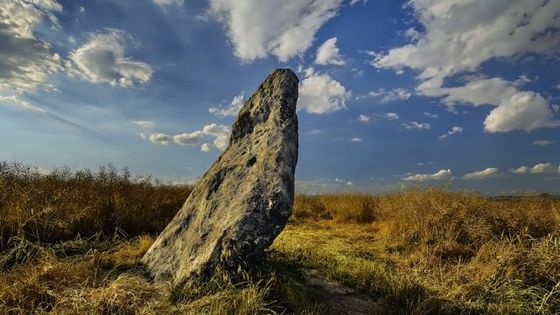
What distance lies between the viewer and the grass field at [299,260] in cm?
515

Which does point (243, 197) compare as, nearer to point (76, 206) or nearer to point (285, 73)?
point (285, 73)

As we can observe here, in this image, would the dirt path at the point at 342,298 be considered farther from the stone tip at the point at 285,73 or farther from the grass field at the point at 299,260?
the stone tip at the point at 285,73

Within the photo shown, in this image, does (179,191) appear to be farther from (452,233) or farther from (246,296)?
(246,296)

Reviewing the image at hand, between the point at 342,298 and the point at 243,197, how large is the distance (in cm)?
194

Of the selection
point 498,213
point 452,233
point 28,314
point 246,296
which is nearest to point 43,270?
point 28,314

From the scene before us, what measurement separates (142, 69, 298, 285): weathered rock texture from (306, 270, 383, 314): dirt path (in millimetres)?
1237

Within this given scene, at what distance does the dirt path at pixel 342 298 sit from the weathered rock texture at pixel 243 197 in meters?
1.24

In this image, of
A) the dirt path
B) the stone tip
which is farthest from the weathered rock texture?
the dirt path

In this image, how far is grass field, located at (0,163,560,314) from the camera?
515cm

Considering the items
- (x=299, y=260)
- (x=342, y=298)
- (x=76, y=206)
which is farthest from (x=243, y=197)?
(x=76, y=206)

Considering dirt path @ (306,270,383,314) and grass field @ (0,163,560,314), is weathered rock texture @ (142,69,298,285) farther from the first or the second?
dirt path @ (306,270,383,314)

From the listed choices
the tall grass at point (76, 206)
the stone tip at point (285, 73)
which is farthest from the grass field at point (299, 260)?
the stone tip at point (285, 73)

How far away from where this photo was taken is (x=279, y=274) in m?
6.07

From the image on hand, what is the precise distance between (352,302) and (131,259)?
3492mm
